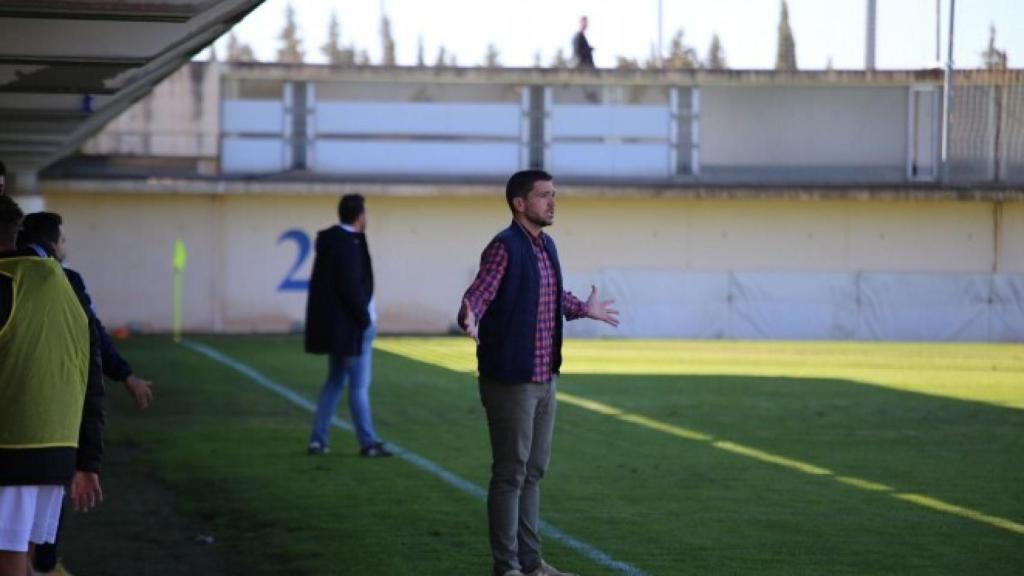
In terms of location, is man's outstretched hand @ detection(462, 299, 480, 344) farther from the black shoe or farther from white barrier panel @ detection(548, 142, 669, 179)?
white barrier panel @ detection(548, 142, 669, 179)

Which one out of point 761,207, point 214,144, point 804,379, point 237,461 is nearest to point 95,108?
point 237,461

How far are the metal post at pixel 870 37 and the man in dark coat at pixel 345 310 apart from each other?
109 feet

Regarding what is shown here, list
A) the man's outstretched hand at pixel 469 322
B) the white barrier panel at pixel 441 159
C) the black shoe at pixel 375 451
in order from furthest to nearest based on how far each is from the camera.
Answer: the white barrier panel at pixel 441 159 < the black shoe at pixel 375 451 < the man's outstretched hand at pixel 469 322

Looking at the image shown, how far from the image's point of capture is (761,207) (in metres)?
45.2

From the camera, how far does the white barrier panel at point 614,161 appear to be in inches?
1806

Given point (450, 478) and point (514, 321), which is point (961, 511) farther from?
point (514, 321)

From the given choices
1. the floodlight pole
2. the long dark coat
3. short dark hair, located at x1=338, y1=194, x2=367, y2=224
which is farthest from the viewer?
the floodlight pole

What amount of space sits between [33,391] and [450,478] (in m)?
7.42

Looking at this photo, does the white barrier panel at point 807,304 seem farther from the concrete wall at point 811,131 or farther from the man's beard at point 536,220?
the man's beard at point 536,220

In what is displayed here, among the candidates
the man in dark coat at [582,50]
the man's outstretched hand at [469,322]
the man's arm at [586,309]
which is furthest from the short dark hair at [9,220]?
the man in dark coat at [582,50]

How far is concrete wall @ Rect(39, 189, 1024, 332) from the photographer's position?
142 feet

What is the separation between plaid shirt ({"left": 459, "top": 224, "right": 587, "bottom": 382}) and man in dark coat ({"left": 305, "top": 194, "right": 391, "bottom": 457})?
591 centimetres

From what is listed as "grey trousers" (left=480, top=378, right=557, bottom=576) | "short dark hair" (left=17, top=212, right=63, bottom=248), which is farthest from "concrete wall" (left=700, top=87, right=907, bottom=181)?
"short dark hair" (left=17, top=212, right=63, bottom=248)

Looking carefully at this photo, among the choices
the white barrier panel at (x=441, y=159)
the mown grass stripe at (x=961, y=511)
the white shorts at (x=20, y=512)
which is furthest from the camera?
the white barrier panel at (x=441, y=159)
